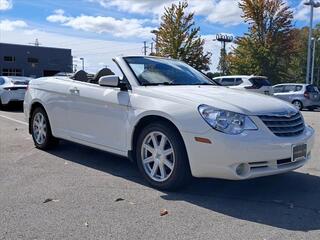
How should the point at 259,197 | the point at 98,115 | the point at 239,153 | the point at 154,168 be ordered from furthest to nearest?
the point at 98,115 < the point at 154,168 < the point at 259,197 < the point at 239,153

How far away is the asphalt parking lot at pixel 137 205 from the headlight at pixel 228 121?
78cm

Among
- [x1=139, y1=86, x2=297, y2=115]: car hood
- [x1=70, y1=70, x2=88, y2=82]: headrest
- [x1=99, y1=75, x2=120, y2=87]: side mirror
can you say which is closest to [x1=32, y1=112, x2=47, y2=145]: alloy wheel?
[x1=70, y1=70, x2=88, y2=82]: headrest

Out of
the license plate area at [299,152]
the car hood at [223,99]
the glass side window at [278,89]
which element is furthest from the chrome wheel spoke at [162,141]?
the glass side window at [278,89]

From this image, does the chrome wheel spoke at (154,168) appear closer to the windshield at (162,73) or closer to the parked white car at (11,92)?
the windshield at (162,73)

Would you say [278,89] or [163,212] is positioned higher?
[278,89]

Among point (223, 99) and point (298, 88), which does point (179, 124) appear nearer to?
point (223, 99)

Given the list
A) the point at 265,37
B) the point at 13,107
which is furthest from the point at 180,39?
the point at 13,107

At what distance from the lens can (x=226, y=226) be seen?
4.29 metres

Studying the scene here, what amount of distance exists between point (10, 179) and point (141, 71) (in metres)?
2.11

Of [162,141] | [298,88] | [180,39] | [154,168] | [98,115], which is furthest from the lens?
[180,39]

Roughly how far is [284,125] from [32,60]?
72.1 m

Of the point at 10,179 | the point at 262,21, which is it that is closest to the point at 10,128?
the point at 10,179

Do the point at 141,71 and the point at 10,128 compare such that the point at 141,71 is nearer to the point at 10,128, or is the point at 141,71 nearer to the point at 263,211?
the point at 263,211

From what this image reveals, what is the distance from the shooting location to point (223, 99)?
5.23 m
